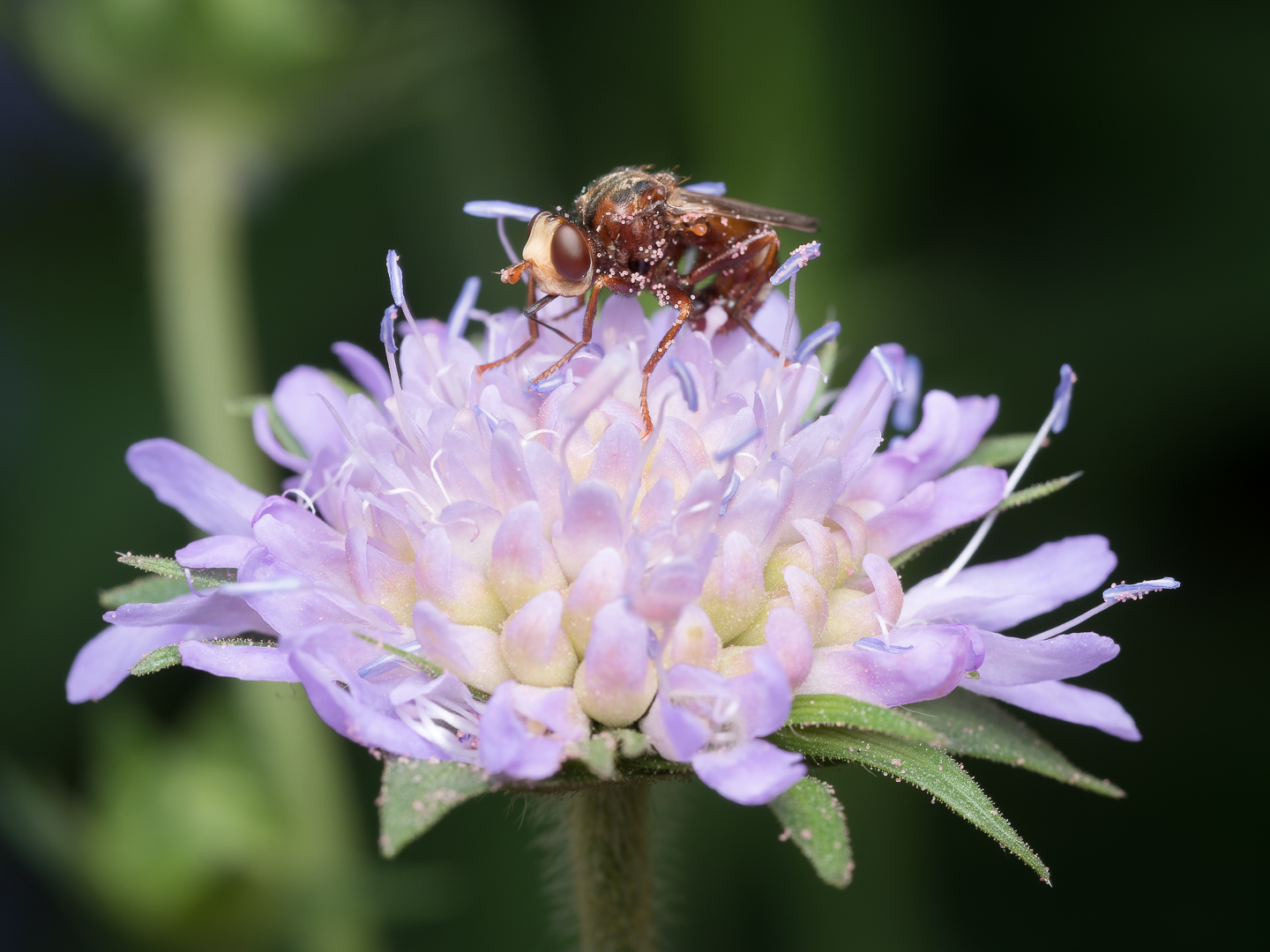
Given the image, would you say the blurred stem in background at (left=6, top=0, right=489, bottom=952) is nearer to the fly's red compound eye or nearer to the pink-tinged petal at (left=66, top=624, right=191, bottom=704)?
the pink-tinged petal at (left=66, top=624, right=191, bottom=704)

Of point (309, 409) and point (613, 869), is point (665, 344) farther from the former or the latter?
point (613, 869)

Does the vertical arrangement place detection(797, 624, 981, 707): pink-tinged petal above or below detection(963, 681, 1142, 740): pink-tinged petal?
above

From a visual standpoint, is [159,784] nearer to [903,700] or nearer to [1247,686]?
[903,700]

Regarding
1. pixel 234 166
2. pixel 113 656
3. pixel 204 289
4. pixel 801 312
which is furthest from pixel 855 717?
pixel 234 166

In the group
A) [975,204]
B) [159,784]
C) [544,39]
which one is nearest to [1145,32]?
[975,204]

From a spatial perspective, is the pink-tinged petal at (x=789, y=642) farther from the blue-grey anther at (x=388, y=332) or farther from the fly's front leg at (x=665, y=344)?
the blue-grey anther at (x=388, y=332)

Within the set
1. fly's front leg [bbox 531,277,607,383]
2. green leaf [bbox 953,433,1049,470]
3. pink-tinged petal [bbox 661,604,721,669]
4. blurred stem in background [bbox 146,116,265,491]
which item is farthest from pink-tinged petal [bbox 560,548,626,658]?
blurred stem in background [bbox 146,116,265,491]
